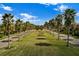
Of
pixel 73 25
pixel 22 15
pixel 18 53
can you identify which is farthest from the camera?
pixel 73 25

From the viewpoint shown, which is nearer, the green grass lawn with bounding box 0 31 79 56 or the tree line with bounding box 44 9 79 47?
the green grass lawn with bounding box 0 31 79 56

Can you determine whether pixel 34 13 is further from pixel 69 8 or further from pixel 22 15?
pixel 69 8

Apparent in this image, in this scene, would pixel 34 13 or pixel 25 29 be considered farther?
pixel 25 29

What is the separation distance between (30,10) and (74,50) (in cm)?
767

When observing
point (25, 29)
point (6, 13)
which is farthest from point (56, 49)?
point (25, 29)

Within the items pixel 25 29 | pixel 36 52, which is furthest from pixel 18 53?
pixel 25 29

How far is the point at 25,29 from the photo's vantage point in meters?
63.1

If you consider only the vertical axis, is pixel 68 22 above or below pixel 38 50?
above

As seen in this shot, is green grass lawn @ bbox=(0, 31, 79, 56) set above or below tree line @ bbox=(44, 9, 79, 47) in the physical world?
below

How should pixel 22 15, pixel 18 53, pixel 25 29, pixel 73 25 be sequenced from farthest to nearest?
1. pixel 25 29
2. pixel 73 25
3. pixel 22 15
4. pixel 18 53

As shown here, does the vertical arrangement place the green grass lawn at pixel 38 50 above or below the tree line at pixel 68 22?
below

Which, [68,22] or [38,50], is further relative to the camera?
[68,22]

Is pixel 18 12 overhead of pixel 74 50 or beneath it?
overhead

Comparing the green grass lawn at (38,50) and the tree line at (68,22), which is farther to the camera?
the tree line at (68,22)
